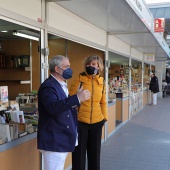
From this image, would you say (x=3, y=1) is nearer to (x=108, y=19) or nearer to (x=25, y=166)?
(x=25, y=166)

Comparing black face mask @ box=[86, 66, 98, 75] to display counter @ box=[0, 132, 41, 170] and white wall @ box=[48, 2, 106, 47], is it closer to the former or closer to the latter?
white wall @ box=[48, 2, 106, 47]

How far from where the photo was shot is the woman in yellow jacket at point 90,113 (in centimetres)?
292

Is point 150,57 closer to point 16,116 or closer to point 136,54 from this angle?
point 136,54

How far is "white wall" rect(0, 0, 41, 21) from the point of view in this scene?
2.41m

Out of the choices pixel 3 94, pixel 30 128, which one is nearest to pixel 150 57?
pixel 3 94

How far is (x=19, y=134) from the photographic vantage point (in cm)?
266

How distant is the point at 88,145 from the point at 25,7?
1693mm

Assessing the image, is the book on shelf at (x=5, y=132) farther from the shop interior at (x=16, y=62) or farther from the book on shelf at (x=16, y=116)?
the shop interior at (x=16, y=62)

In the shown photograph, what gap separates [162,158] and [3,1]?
135 inches

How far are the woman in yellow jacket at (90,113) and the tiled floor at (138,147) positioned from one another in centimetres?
96

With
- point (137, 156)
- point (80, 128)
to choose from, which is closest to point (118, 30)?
point (137, 156)

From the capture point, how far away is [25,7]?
266 centimetres

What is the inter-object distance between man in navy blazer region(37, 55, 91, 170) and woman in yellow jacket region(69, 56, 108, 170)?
0.72 metres

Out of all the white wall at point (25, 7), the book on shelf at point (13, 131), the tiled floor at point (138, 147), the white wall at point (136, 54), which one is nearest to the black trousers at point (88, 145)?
the book on shelf at point (13, 131)
